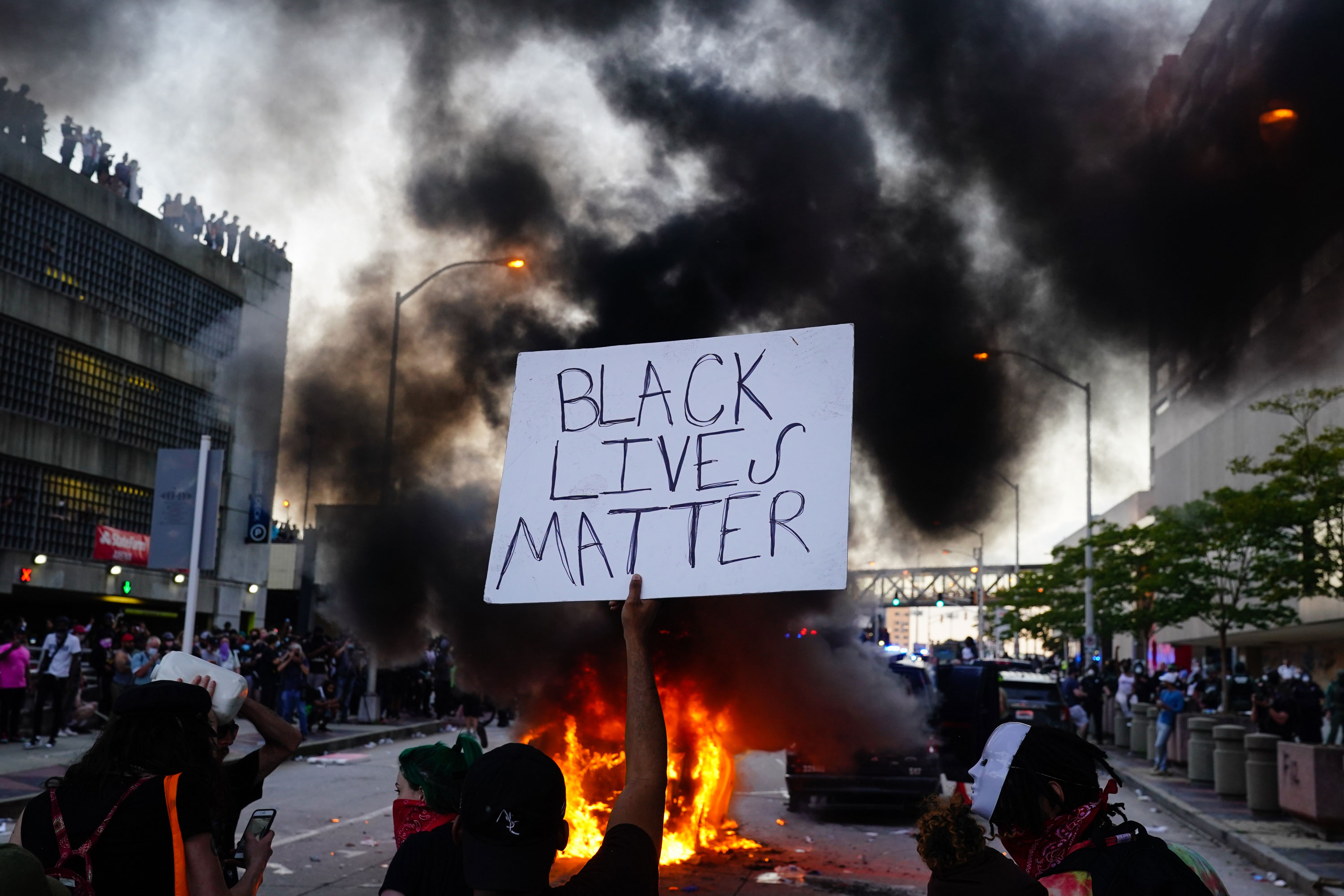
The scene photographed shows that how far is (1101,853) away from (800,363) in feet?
5.27

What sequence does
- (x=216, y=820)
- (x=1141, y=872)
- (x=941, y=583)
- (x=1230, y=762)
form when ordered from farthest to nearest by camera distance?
(x=941, y=583)
(x=1230, y=762)
(x=216, y=820)
(x=1141, y=872)

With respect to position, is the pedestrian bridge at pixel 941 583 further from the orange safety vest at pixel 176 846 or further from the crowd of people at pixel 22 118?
the orange safety vest at pixel 176 846

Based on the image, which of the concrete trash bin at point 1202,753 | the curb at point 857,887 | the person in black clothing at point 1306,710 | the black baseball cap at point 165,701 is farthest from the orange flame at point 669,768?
the person in black clothing at point 1306,710

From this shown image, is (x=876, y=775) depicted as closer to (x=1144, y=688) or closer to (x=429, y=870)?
(x=429, y=870)

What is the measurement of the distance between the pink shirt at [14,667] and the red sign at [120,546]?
15986 mm

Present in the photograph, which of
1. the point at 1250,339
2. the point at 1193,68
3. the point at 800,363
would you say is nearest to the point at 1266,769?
the point at 800,363

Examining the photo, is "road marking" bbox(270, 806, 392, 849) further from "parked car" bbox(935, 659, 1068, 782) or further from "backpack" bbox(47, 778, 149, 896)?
"backpack" bbox(47, 778, 149, 896)

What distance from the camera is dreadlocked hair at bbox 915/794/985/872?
2.86 meters

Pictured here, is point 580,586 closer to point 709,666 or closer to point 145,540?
point 709,666

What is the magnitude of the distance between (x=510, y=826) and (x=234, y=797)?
147 centimetres

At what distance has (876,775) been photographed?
12648mm

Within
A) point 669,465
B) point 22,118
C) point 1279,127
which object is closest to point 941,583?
point 1279,127

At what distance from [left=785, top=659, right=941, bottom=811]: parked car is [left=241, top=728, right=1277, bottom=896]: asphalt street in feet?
0.88

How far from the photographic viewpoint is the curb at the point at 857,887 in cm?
856
